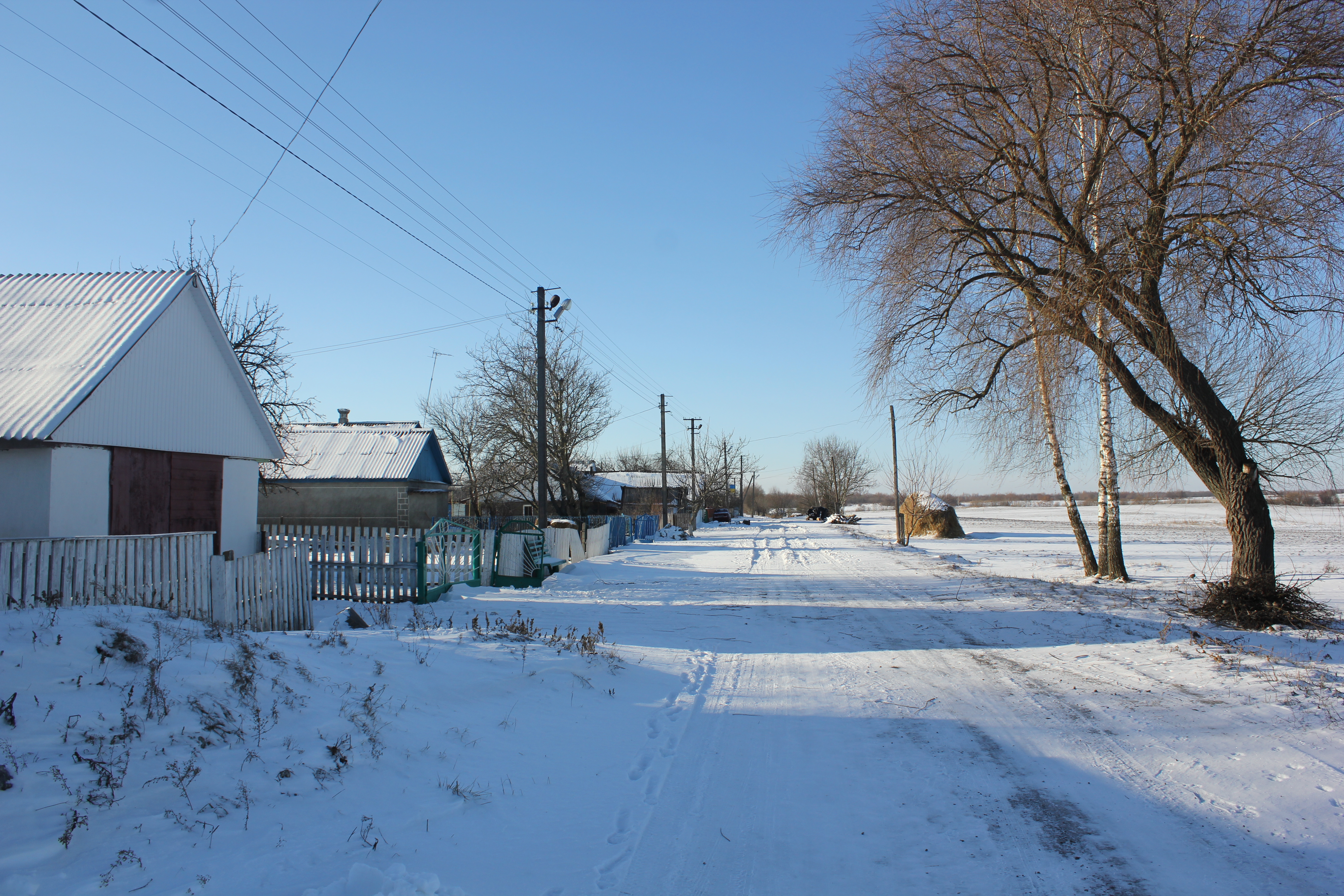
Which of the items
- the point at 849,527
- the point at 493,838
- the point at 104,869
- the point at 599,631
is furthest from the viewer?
the point at 849,527

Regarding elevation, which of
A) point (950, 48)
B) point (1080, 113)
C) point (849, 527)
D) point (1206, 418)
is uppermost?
point (950, 48)

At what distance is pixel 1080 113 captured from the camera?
10305mm

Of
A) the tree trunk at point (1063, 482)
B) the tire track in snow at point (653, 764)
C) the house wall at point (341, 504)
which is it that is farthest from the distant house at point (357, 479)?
the tire track in snow at point (653, 764)

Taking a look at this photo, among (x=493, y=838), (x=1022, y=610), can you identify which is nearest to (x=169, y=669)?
(x=493, y=838)

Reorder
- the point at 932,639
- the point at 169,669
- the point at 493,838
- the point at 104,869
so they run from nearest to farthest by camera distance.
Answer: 1. the point at 104,869
2. the point at 493,838
3. the point at 169,669
4. the point at 932,639

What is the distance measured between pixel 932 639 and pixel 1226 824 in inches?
219

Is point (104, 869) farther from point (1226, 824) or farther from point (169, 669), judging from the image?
point (1226, 824)

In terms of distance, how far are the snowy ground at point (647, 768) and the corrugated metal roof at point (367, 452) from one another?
84.1ft

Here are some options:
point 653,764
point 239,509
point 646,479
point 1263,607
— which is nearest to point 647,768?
point 653,764

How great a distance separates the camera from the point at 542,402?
1950cm

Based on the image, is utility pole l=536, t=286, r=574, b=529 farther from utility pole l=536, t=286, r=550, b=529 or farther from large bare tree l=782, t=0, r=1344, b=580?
large bare tree l=782, t=0, r=1344, b=580

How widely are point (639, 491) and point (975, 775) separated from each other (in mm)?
73170

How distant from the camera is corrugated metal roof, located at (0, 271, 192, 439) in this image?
9617 mm

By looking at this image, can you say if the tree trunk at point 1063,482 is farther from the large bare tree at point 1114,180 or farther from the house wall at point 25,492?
the house wall at point 25,492
